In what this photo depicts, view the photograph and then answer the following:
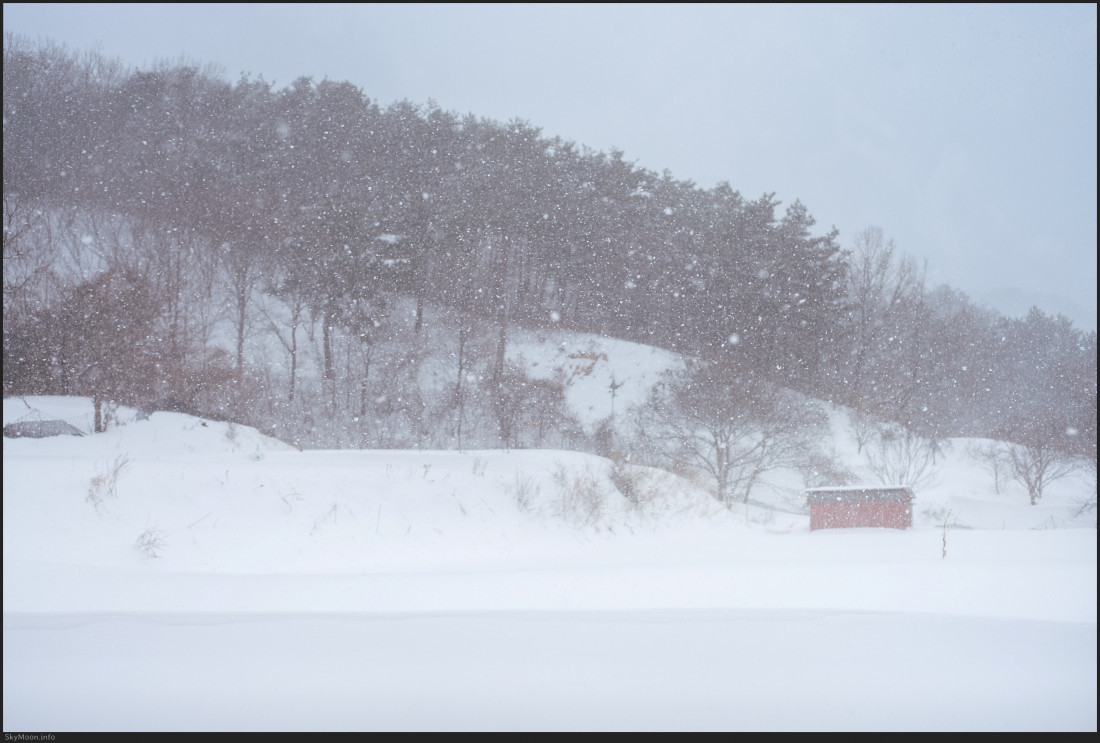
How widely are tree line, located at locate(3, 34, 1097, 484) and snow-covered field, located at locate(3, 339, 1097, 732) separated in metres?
13.6

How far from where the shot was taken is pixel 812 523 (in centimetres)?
1452

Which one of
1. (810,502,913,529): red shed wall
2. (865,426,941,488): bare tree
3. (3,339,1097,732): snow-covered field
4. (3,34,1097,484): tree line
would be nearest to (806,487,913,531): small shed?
(810,502,913,529): red shed wall

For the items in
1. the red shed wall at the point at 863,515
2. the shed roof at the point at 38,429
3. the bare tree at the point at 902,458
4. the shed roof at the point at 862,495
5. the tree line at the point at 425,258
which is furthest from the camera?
the tree line at the point at 425,258

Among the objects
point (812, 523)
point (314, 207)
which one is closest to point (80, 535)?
point (812, 523)

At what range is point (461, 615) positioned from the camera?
6461 mm

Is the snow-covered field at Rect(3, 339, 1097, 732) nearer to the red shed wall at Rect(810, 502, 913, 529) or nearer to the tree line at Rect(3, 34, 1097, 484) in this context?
the red shed wall at Rect(810, 502, 913, 529)

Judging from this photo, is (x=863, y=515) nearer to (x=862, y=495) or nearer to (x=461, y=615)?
(x=862, y=495)

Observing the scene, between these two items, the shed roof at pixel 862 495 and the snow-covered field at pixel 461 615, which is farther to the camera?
the shed roof at pixel 862 495

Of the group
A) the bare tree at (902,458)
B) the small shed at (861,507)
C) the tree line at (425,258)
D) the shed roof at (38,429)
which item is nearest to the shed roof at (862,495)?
the small shed at (861,507)

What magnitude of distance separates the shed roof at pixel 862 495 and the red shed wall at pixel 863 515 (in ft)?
0.27

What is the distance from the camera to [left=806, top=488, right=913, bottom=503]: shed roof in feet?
45.4

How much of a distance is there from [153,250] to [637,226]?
20.7 m

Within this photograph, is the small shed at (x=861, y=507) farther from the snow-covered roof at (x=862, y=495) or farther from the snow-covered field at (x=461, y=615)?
the snow-covered field at (x=461, y=615)

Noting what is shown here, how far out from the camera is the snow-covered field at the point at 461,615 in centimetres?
491
